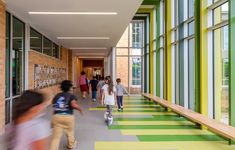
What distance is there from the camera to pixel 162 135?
8.73 metres

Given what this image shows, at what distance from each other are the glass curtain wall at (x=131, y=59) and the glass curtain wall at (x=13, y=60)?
14667mm

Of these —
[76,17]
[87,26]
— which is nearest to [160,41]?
[87,26]

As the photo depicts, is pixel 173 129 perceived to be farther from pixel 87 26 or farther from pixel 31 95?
pixel 31 95

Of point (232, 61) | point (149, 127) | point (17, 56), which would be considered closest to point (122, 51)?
point (17, 56)

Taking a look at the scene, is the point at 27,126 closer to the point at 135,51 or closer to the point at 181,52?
the point at 181,52

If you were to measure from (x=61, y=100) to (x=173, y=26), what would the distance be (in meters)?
9.25

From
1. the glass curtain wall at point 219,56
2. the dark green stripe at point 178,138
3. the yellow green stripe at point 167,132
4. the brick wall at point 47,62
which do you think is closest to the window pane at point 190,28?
the glass curtain wall at point 219,56

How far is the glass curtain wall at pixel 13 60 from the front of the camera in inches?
380

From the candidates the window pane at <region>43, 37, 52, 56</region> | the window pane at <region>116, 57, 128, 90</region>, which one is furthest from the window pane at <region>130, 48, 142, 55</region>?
the window pane at <region>43, 37, 52, 56</region>

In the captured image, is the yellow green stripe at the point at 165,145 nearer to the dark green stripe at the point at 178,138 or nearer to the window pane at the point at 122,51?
the dark green stripe at the point at 178,138

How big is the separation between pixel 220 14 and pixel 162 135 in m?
3.85

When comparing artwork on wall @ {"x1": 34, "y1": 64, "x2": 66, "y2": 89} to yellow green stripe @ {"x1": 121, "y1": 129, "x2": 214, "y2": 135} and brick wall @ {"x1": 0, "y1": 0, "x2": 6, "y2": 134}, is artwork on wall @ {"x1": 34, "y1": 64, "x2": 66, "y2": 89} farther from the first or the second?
yellow green stripe @ {"x1": 121, "y1": 129, "x2": 214, "y2": 135}

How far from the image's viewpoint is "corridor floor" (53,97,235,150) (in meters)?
7.36

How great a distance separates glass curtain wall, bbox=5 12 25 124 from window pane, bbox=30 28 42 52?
59.8 inches
